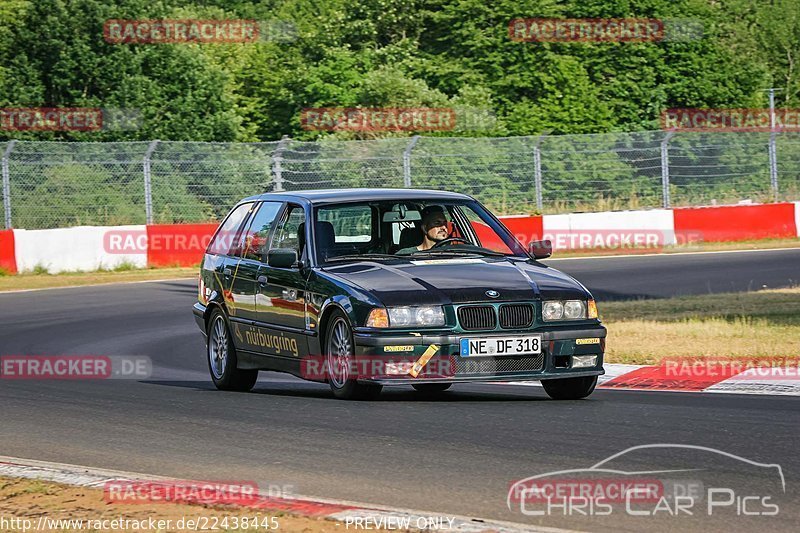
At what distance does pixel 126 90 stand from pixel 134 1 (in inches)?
125

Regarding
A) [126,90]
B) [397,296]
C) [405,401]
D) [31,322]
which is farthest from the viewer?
[126,90]

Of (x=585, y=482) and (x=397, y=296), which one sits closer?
(x=585, y=482)

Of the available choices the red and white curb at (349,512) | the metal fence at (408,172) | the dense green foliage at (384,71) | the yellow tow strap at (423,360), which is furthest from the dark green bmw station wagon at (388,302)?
the dense green foliage at (384,71)

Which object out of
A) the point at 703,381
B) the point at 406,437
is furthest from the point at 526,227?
the point at 406,437

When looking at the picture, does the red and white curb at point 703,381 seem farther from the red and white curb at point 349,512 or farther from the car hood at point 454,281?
the red and white curb at point 349,512

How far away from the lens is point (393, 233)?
10859 mm

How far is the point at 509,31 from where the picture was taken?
52219 mm

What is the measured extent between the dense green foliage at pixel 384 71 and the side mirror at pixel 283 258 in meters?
34.3

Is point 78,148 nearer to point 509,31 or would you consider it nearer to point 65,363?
point 65,363

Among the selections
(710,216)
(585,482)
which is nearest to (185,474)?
(585,482)

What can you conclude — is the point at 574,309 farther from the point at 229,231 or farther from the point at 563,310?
the point at 229,231

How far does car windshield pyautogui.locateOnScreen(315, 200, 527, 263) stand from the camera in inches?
422

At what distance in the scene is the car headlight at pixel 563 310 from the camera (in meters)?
9.70

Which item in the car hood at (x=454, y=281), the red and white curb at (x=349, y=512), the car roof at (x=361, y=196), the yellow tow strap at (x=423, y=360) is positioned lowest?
the red and white curb at (x=349, y=512)
